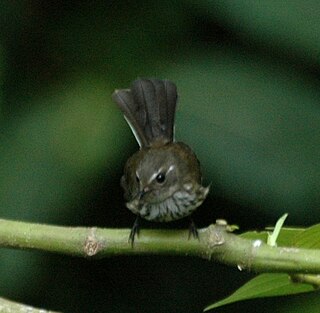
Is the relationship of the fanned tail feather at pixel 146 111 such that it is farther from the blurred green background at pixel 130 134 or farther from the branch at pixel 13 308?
the branch at pixel 13 308

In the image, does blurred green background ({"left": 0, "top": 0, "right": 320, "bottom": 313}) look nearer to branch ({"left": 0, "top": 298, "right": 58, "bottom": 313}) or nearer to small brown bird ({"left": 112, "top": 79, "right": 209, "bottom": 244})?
small brown bird ({"left": 112, "top": 79, "right": 209, "bottom": 244})

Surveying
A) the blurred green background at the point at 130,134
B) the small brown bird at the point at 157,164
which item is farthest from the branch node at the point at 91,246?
the blurred green background at the point at 130,134

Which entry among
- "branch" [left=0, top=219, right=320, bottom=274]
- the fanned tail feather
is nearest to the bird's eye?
the fanned tail feather

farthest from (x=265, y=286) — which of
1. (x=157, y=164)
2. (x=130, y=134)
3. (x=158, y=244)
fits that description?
(x=130, y=134)

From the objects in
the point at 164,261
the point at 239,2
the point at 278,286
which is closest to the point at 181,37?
the point at 239,2

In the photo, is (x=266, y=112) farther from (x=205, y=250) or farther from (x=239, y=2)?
(x=205, y=250)

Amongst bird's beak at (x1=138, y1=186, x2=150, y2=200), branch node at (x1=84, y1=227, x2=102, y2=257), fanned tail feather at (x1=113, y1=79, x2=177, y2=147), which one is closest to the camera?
branch node at (x1=84, y1=227, x2=102, y2=257)
